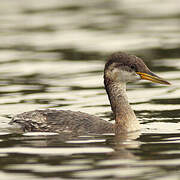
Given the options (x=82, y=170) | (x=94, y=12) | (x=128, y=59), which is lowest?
(x=82, y=170)

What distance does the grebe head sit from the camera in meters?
13.7

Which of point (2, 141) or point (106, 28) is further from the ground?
point (106, 28)

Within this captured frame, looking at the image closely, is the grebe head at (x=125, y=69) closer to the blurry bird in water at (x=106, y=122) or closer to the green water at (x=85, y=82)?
the blurry bird in water at (x=106, y=122)

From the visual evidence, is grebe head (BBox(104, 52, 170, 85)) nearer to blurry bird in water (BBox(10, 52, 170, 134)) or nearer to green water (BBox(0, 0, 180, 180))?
blurry bird in water (BBox(10, 52, 170, 134))

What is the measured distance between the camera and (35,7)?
34156 millimetres

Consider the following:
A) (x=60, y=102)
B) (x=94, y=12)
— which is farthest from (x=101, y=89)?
(x=94, y=12)

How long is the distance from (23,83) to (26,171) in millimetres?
9122

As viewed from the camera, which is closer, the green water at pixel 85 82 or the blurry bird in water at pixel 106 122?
the green water at pixel 85 82

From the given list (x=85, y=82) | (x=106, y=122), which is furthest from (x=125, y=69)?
(x=85, y=82)

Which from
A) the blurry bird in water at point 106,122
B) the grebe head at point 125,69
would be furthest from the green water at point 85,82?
the grebe head at point 125,69

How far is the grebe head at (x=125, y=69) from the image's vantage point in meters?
13.7

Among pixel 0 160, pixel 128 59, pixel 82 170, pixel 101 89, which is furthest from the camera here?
pixel 101 89

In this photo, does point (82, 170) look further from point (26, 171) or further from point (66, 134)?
point (66, 134)

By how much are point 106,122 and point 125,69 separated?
3.88ft
